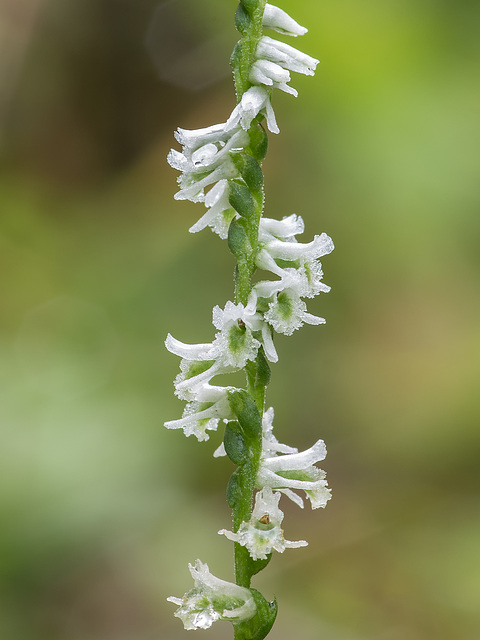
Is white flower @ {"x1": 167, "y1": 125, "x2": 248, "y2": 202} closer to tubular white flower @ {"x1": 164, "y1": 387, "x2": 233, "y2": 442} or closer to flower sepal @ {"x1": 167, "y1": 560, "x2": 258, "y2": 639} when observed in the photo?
tubular white flower @ {"x1": 164, "y1": 387, "x2": 233, "y2": 442}

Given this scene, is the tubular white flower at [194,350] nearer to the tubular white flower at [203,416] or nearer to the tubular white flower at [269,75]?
the tubular white flower at [203,416]

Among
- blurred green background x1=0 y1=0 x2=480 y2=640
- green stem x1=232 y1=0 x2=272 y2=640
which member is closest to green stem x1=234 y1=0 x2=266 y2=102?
green stem x1=232 y1=0 x2=272 y2=640

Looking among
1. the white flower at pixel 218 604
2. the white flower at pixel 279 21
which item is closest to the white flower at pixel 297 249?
the white flower at pixel 279 21

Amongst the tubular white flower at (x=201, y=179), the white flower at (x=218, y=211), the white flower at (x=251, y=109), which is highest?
the white flower at (x=251, y=109)

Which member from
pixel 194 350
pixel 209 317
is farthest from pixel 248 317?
pixel 209 317

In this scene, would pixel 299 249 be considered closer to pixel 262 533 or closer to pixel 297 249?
pixel 297 249

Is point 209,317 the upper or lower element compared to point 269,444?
upper

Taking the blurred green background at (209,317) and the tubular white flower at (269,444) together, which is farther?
the blurred green background at (209,317)
